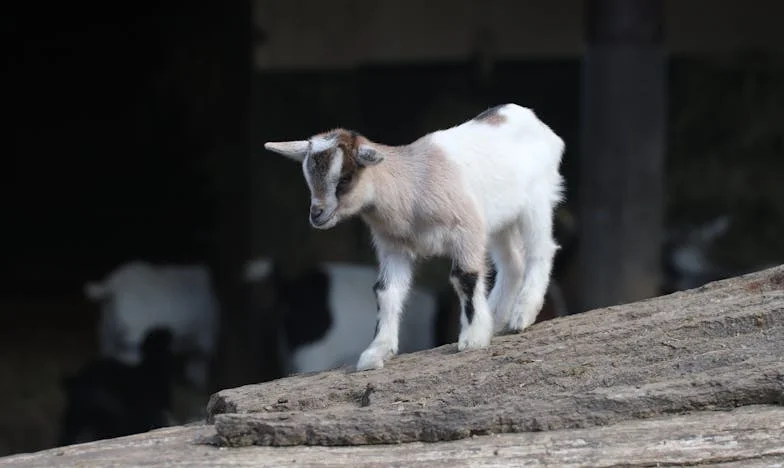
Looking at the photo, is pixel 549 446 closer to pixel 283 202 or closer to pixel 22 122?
pixel 283 202

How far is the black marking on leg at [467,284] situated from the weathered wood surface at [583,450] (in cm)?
82

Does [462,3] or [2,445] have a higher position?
[462,3]

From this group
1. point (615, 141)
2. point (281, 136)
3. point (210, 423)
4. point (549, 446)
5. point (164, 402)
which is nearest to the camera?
point (549, 446)

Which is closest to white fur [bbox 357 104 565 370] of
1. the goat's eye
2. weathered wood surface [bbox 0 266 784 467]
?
weathered wood surface [bbox 0 266 784 467]

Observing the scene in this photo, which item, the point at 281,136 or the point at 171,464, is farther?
the point at 281,136

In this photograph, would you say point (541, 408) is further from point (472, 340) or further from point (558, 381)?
point (472, 340)

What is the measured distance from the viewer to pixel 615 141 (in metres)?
7.91

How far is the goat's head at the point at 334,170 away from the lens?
4.40m

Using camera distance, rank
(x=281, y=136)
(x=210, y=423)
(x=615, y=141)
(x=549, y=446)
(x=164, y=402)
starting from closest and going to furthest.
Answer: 1. (x=549, y=446)
2. (x=210, y=423)
3. (x=615, y=141)
4. (x=164, y=402)
5. (x=281, y=136)

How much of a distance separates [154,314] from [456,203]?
16.5 feet

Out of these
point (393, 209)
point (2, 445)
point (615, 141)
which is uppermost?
point (615, 141)

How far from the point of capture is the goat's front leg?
15.3 ft

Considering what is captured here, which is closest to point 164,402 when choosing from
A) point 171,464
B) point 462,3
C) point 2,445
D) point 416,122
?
point 2,445

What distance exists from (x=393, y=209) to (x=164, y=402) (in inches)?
186
